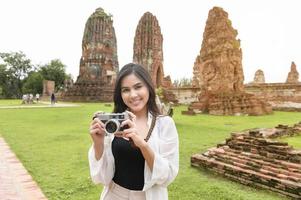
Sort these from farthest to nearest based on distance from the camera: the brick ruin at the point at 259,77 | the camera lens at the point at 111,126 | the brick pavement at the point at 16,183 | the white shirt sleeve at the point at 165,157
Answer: the brick ruin at the point at 259,77, the brick pavement at the point at 16,183, the white shirt sleeve at the point at 165,157, the camera lens at the point at 111,126

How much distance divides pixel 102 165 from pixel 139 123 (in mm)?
366

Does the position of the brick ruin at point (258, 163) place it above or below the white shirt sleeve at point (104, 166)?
below

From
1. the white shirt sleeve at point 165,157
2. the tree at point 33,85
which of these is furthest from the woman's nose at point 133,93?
the tree at point 33,85

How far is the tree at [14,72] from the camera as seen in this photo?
5150cm

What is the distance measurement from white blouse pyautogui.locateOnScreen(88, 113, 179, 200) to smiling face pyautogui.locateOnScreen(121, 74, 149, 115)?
0.38ft

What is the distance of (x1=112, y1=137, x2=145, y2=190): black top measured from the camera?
193 centimetres

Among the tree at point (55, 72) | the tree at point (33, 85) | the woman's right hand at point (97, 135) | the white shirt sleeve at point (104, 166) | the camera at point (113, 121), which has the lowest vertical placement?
the white shirt sleeve at point (104, 166)

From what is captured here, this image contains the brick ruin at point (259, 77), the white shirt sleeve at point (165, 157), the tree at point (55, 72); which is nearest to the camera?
the white shirt sleeve at point (165, 157)

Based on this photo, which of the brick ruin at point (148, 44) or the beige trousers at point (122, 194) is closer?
the beige trousers at point (122, 194)

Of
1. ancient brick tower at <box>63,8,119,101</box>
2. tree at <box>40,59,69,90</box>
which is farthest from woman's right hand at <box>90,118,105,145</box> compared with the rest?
tree at <box>40,59,69,90</box>

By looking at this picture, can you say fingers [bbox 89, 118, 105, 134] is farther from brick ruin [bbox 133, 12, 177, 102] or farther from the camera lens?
brick ruin [bbox 133, 12, 177, 102]

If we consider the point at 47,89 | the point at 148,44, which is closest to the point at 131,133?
the point at 148,44

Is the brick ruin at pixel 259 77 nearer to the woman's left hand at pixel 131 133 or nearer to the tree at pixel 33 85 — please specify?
the woman's left hand at pixel 131 133

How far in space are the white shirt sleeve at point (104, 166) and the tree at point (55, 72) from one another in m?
53.5
